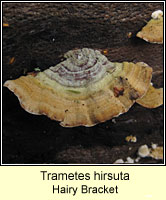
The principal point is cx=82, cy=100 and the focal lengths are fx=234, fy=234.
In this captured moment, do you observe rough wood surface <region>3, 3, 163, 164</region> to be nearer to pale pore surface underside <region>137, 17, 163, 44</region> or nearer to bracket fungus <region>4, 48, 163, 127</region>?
pale pore surface underside <region>137, 17, 163, 44</region>

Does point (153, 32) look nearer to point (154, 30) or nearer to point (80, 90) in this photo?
point (154, 30)

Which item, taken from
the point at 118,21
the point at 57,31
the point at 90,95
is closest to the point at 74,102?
the point at 90,95

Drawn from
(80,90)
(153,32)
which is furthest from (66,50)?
(153,32)

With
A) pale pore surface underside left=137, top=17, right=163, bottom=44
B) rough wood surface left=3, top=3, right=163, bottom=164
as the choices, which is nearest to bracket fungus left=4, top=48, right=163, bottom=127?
rough wood surface left=3, top=3, right=163, bottom=164

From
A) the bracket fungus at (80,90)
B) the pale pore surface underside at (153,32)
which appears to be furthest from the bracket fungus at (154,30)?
the bracket fungus at (80,90)

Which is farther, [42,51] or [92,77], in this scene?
[42,51]

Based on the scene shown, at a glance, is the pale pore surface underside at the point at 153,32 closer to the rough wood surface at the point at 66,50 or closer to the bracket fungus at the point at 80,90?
the rough wood surface at the point at 66,50

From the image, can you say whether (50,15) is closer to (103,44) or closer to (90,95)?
(103,44)
